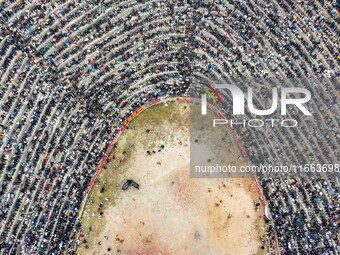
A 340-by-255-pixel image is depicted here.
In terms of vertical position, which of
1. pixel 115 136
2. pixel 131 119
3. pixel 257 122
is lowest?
pixel 115 136

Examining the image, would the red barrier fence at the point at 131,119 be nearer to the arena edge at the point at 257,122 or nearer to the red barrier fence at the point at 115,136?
the red barrier fence at the point at 115,136

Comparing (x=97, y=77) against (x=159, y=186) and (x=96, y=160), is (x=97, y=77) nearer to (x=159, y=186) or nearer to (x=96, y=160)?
(x=96, y=160)

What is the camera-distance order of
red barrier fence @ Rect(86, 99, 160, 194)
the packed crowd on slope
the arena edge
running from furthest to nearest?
red barrier fence @ Rect(86, 99, 160, 194) → the arena edge → the packed crowd on slope

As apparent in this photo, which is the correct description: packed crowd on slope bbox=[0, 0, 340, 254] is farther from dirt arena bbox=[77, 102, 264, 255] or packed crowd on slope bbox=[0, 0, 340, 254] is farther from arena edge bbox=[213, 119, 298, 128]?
dirt arena bbox=[77, 102, 264, 255]

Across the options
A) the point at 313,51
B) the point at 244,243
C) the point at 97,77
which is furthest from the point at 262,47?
the point at 244,243

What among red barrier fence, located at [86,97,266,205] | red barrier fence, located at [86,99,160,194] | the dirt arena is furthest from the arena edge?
red barrier fence, located at [86,99,160,194]

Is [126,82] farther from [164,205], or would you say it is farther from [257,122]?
[257,122]

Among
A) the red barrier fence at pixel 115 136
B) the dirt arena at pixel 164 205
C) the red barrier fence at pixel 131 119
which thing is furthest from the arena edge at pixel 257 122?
the red barrier fence at pixel 115 136

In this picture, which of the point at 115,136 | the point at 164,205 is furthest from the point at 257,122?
the point at 115,136
